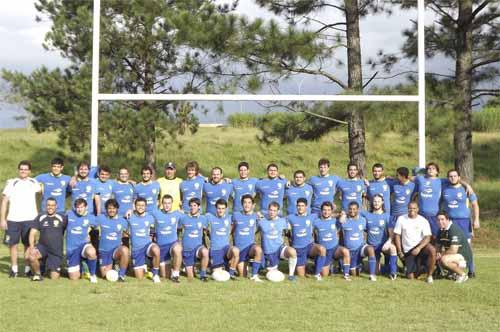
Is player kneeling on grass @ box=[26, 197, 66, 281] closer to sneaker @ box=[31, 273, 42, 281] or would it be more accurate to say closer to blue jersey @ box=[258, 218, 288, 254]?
sneaker @ box=[31, 273, 42, 281]

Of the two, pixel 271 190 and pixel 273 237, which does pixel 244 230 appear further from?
pixel 271 190

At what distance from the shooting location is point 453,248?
7.67 meters

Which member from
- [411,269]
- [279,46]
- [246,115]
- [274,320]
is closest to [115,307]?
[274,320]

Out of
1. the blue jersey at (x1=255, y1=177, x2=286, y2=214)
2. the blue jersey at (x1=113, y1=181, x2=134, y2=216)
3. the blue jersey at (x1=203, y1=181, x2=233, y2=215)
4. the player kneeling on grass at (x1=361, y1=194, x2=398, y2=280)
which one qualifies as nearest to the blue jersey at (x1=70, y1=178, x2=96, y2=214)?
the blue jersey at (x1=113, y1=181, x2=134, y2=216)

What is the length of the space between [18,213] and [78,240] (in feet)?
2.41

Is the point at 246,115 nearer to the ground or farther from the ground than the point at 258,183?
farther from the ground

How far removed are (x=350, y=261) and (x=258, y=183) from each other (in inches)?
56.5

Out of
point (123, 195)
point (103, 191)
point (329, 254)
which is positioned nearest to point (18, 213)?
point (103, 191)

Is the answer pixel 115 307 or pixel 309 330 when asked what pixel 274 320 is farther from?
pixel 115 307

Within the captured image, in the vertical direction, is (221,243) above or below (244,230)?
below

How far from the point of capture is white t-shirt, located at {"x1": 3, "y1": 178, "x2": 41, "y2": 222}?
7633 millimetres

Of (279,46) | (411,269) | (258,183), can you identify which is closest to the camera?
(411,269)

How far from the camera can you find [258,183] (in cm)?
838

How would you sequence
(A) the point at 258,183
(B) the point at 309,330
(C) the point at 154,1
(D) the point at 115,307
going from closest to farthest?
(B) the point at 309,330 < (D) the point at 115,307 < (A) the point at 258,183 < (C) the point at 154,1
